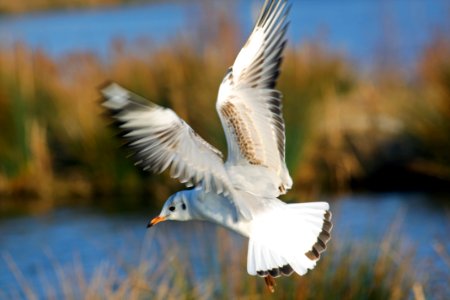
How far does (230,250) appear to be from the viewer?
20.6 ft

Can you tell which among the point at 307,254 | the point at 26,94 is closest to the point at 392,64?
the point at 26,94

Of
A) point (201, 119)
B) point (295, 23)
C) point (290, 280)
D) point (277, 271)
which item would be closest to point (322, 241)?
point (277, 271)

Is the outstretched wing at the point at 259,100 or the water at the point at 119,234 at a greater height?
the outstretched wing at the point at 259,100

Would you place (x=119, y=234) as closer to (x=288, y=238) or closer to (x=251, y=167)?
(x=251, y=167)

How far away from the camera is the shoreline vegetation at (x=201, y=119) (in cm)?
1048

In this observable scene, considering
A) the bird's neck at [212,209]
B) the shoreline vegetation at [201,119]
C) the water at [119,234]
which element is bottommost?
the water at [119,234]

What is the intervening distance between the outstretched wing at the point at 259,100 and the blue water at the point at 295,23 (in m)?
8.78

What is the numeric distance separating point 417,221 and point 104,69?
428 centimetres

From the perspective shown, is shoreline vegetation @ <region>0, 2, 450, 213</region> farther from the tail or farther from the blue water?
the tail

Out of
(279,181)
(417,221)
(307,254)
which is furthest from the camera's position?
(417,221)

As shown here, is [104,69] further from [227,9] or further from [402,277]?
[402,277]

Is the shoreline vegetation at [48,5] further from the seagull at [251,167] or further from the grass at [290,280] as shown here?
the seagull at [251,167]

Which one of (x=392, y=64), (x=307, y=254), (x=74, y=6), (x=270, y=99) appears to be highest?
(x=270, y=99)

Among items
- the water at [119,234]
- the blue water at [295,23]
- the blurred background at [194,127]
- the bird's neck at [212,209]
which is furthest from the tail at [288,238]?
the blue water at [295,23]
